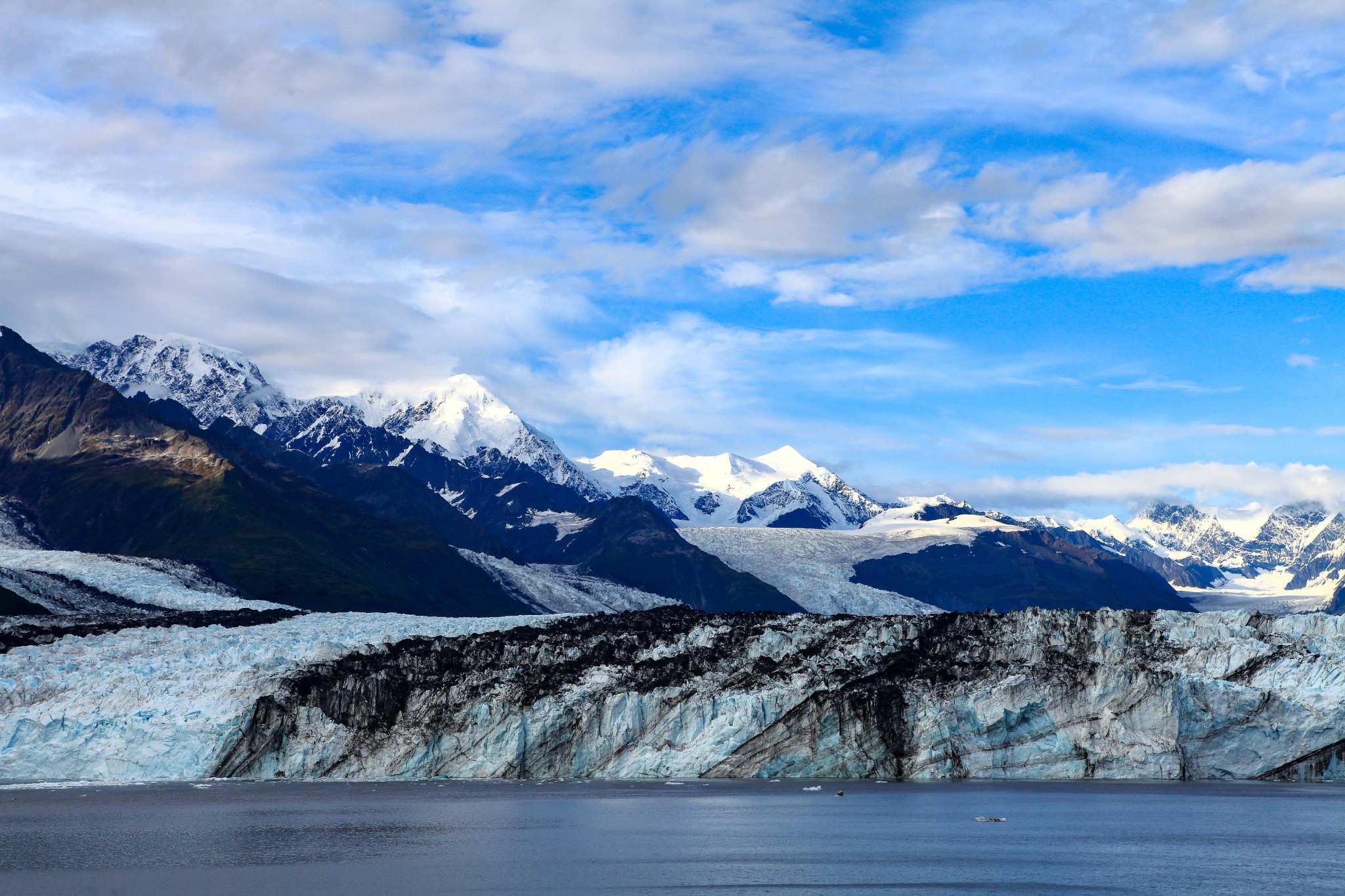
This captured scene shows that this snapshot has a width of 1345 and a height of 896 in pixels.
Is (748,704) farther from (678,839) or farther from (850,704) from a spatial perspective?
(678,839)

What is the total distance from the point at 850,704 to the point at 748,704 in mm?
5992

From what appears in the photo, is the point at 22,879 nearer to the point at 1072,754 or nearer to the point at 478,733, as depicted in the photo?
the point at 478,733

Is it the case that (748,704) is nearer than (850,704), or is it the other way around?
(850,704)

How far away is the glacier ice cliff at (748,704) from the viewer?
7606 cm

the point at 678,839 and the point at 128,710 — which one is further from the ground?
the point at 128,710

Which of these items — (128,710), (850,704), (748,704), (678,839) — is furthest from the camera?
(128,710)

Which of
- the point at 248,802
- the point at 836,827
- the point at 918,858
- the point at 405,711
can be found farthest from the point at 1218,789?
the point at 248,802

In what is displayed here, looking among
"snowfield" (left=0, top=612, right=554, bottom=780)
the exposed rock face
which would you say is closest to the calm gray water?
the exposed rock face

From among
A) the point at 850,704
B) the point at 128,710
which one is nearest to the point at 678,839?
the point at 850,704

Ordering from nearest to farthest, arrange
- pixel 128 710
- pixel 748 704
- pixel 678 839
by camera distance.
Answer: pixel 678 839 → pixel 748 704 → pixel 128 710

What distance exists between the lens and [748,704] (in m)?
80.6

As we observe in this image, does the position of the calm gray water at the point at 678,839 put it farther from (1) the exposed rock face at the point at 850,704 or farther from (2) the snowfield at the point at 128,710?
(2) the snowfield at the point at 128,710

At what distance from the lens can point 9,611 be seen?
13575 centimetres

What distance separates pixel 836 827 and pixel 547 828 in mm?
12891
